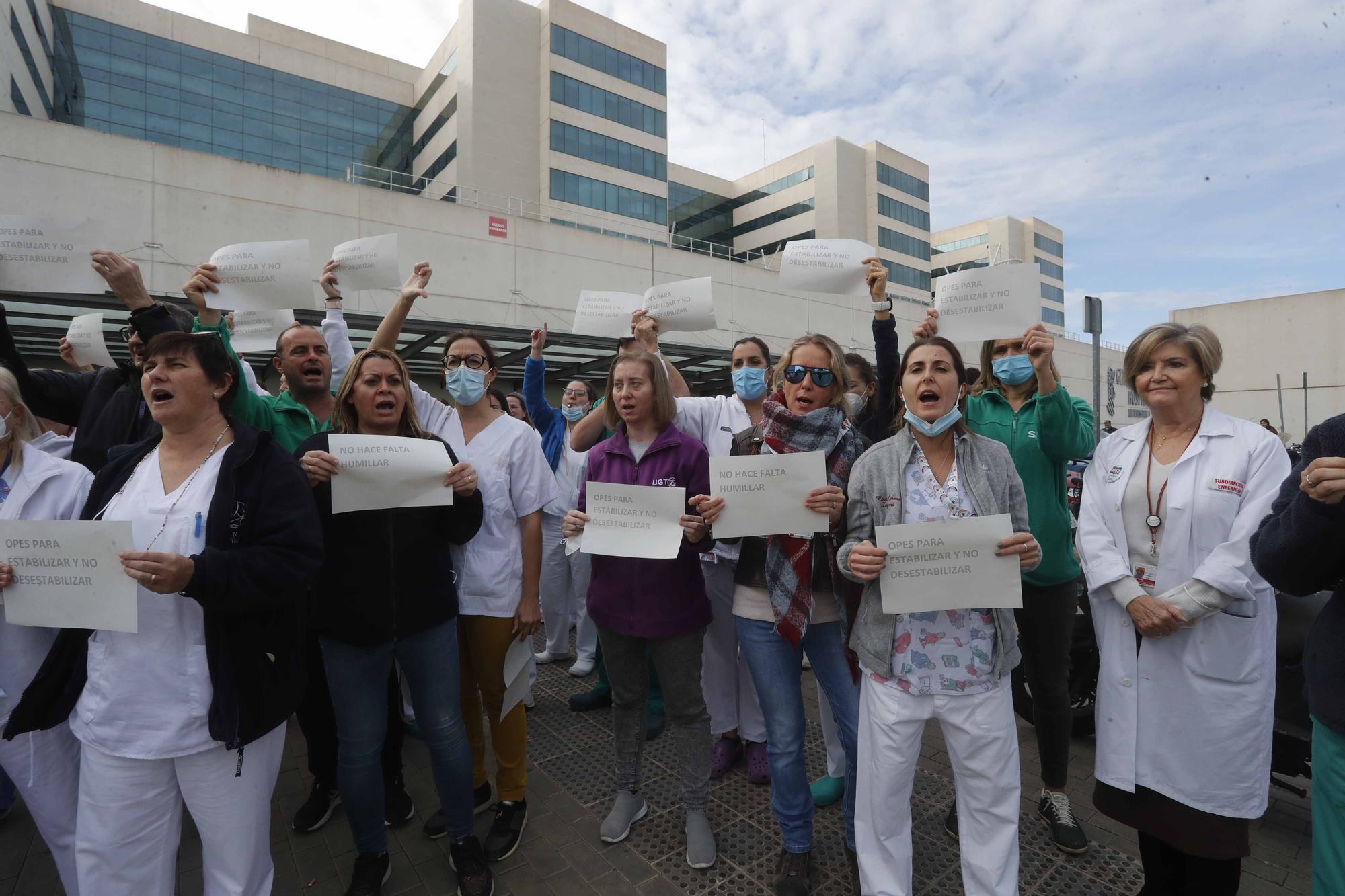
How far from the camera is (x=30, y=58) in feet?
83.5

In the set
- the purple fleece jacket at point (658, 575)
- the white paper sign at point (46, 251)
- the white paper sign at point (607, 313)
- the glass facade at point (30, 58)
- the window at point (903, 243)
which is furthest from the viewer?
the window at point (903, 243)

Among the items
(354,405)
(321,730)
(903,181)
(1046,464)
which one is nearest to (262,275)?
(354,405)

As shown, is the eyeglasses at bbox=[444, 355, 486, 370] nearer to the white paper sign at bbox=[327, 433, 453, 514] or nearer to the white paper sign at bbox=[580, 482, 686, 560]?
the white paper sign at bbox=[327, 433, 453, 514]

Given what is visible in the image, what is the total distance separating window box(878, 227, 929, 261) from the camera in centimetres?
5038

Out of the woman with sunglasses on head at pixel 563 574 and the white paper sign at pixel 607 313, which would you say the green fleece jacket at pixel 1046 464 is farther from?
the woman with sunglasses on head at pixel 563 574

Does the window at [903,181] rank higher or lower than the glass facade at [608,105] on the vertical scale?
higher

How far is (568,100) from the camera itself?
3575 cm

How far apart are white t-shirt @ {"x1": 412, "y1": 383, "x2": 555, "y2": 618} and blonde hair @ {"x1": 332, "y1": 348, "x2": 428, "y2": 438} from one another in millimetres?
199

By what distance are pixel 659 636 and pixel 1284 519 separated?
2.22 meters

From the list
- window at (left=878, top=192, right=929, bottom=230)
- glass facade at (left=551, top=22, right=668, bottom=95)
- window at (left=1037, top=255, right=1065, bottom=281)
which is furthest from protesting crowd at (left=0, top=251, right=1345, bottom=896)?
window at (left=1037, top=255, right=1065, bottom=281)

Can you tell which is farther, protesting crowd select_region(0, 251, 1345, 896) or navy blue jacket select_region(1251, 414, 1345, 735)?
protesting crowd select_region(0, 251, 1345, 896)

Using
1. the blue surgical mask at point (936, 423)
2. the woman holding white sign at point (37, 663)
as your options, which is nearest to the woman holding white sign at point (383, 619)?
the woman holding white sign at point (37, 663)

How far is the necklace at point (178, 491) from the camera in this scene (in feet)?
6.76

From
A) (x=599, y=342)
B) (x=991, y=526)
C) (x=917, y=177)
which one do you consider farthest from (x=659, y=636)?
(x=917, y=177)
